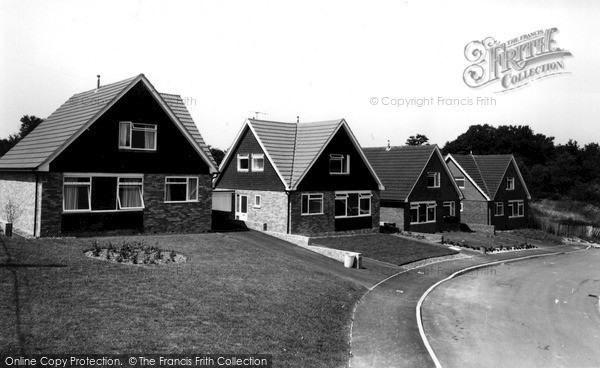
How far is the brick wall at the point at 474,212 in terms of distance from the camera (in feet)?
149

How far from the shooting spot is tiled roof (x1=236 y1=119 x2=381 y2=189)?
99.8ft

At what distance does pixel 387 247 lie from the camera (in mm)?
29406

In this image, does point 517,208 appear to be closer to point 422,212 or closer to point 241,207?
point 422,212

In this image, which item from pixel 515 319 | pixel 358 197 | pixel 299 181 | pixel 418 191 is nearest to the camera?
pixel 515 319

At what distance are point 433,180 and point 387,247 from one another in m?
13.2

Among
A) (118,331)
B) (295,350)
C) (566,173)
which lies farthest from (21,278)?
(566,173)

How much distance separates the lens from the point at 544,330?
1554 cm

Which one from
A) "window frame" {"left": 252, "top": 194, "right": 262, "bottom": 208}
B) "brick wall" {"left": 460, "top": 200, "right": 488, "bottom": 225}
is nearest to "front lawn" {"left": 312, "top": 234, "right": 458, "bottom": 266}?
"window frame" {"left": 252, "top": 194, "right": 262, "bottom": 208}

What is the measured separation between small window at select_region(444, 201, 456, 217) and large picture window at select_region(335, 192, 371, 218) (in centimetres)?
1109


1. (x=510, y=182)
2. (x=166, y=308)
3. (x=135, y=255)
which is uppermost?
(x=510, y=182)

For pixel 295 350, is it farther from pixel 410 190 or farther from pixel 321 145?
pixel 410 190

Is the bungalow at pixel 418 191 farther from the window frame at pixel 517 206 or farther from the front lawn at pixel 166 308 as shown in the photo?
the front lawn at pixel 166 308

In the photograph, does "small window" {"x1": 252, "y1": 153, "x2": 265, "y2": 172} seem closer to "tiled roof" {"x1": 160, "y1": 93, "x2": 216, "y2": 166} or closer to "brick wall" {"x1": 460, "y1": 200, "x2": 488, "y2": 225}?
"tiled roof" {"x1": 160, "y1": 93, "x2": 216, "y2": 166}

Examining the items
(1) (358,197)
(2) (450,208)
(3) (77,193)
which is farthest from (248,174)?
(2) (450,208)
